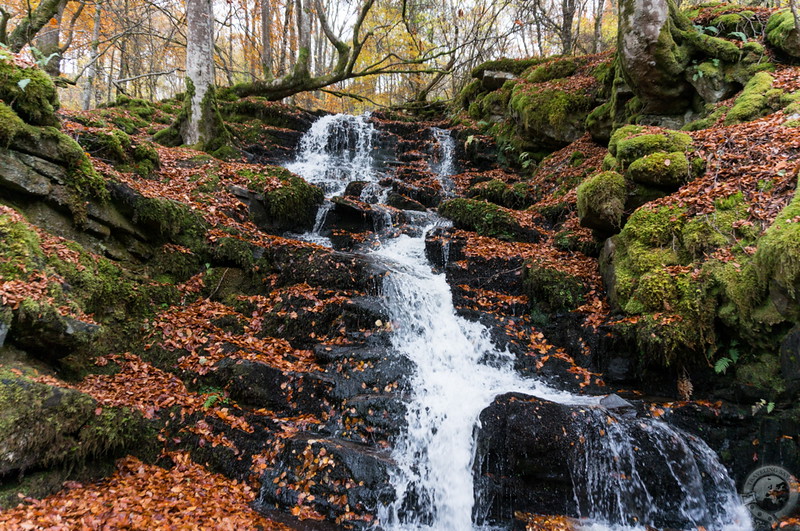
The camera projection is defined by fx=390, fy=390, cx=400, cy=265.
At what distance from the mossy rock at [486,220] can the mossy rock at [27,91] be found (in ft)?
26.4

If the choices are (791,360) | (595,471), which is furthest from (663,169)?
(595,471)

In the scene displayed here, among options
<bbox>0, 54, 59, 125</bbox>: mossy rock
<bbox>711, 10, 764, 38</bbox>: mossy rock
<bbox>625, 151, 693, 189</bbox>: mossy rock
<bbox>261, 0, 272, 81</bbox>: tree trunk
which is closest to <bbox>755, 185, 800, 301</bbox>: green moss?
<bbox>625, 151, 693, 189</bbox>: mossy rock

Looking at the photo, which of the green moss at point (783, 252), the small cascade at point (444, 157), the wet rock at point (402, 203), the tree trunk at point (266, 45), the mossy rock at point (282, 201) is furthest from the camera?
the tree trunk at point (266, 45)

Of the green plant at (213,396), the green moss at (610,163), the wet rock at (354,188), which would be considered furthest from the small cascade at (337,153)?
the green plant at (213,396)

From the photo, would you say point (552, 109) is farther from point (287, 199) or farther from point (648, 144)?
point (287, 199)

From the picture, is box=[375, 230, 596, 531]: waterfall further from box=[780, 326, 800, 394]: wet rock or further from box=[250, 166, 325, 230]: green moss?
box=[250, 166, 325, 230]: green moss

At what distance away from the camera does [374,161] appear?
15000mm

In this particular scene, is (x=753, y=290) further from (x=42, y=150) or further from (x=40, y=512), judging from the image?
(x=42, y=150)

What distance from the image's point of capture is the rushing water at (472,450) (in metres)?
4.32

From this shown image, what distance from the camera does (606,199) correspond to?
687cm

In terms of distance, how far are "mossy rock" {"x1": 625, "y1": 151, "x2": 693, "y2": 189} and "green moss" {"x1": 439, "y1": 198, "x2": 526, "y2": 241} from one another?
286 cm

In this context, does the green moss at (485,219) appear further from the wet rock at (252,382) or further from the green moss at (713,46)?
the wet rock at (252,382)

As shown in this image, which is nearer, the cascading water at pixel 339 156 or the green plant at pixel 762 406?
the green plant at pixel 762 406

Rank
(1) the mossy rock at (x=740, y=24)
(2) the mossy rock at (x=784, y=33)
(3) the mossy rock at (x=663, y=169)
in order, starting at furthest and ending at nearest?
(1) the mossy rock at (x=740, y=24) → (2) the mossy rock at (x=784, y=33) → (3) the mossy rock at (x=663, y=169)
